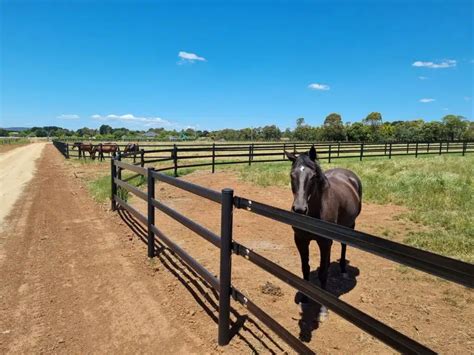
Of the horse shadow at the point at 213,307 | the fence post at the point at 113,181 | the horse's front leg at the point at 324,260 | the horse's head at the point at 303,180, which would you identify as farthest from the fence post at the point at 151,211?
the fence post at the point at 113,181

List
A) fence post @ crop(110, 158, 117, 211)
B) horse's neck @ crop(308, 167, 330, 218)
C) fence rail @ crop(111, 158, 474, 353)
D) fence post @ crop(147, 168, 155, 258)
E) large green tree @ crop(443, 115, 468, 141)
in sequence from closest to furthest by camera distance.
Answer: fence rail @ crop(111, 158, 474, 353) → horse's neck @ crop(308, 167, 330, 218) → fence post @ crop(147, 168, 155, 258) → fence post @ crop(110, 158, 117, 211) → large green tree @ crop(443, 115, 468, 141)

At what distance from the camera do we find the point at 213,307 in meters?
3.95

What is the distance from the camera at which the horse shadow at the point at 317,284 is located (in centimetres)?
362

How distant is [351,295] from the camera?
4461mm

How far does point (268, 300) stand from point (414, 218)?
5.36 meters

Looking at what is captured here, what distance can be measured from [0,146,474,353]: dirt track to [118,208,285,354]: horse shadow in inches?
0.5

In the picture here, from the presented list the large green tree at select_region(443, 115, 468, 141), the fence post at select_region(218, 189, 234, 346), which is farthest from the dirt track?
the large green tree at select_region(443, 115, 468, 141)

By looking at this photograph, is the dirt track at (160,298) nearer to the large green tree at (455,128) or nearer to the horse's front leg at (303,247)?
the horse's front leg at (303,247)

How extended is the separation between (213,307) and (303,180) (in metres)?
1.84

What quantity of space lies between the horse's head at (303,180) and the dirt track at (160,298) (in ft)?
4.45

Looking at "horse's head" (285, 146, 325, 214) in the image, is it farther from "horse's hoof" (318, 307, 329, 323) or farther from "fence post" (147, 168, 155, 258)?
"fence post" (147, 168, 155, 258)

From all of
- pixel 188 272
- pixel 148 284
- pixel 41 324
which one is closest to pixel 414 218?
pixel 188 272

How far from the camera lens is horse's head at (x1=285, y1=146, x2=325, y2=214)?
327 cm

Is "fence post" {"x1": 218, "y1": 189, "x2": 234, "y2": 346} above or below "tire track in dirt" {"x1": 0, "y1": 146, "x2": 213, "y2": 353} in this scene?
above
